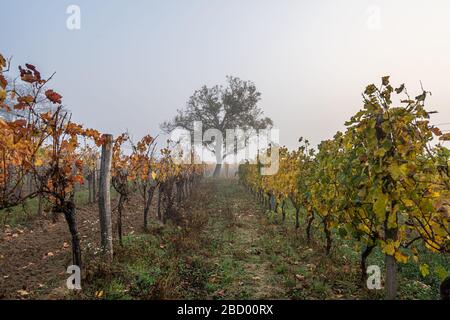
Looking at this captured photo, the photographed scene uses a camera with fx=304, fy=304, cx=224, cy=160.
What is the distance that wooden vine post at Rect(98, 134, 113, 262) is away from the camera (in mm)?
6544

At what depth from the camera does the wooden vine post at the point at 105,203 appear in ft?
21.5

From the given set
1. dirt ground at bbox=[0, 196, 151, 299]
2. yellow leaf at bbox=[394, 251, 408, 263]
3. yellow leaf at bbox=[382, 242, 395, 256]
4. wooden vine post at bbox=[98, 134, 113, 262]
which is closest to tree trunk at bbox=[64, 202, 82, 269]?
dirt ground at bbox=[0, 196, 151, 299]

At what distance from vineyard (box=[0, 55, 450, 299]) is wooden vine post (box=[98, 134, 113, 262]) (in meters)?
0.03

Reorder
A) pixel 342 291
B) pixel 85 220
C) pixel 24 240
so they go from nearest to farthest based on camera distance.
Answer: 1. pixel 342 291
2. pixel 24 240
3. pixel 85 220

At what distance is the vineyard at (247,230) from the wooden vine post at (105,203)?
0.10 ft

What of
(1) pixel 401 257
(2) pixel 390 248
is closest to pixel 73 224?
(2) pixel 390 248

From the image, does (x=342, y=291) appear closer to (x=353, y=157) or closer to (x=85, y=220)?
(x=353, y=157)

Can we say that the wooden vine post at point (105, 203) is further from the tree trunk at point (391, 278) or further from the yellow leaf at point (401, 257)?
the yellow leaf at point (401, 257)

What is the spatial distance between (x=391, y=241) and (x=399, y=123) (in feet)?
4.66

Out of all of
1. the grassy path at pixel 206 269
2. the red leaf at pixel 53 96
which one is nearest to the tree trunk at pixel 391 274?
the grassy path at pixel 206 269

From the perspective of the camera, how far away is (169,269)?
6094mm

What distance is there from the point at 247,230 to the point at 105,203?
202 inches
